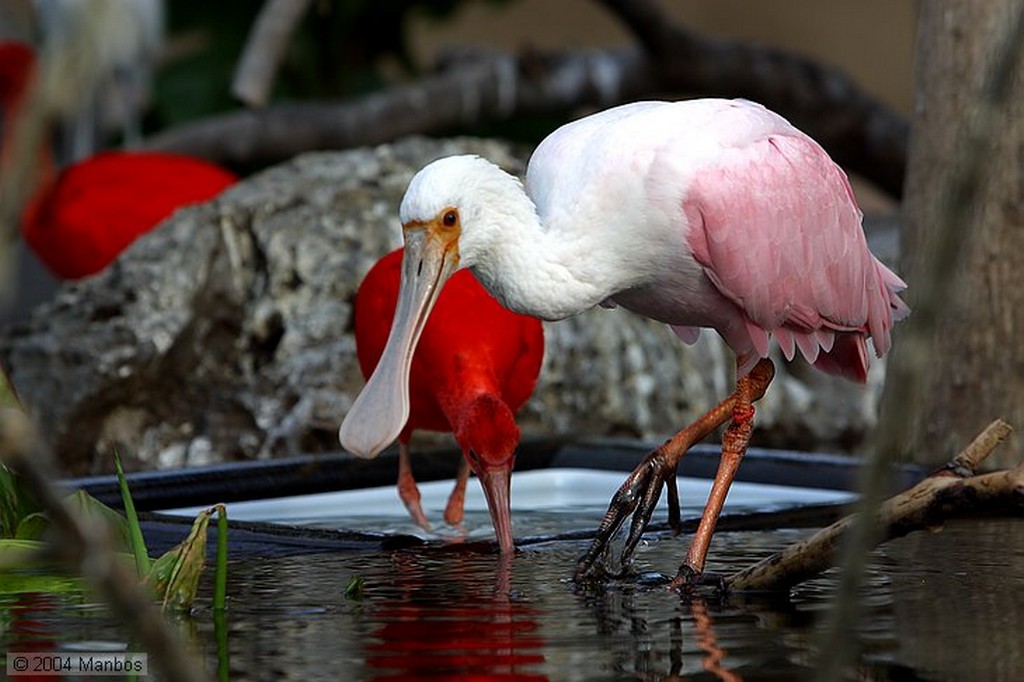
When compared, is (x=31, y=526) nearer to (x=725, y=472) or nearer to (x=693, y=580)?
(x=693, y=580)

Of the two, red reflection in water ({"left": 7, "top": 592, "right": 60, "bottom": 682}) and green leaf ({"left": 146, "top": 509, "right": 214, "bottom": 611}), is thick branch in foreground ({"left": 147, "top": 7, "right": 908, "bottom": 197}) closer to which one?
red reflection in water ({"left": 7, "top": 592, "right": 60, "bottom": 682})

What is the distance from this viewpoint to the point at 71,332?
4.97 m

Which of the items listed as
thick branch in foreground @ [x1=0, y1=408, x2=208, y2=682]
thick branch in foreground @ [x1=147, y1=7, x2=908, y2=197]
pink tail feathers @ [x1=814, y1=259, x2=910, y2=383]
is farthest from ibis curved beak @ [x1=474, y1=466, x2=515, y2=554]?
thick branch in foreground @ [x1=147, y1=7, x2=908, y2=197]

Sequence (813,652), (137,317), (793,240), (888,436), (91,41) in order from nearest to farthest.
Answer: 1. (91,41)
2. (888,436)
3. (813,652)
4. (793,240)
5. (137,317)

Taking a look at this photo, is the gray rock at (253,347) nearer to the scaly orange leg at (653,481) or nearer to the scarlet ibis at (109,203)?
the scarlet ibis at (109,203)

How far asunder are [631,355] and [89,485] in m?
1.98

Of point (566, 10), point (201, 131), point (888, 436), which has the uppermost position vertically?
point (566, 10)

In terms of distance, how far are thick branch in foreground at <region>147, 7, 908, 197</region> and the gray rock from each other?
7.66 ft

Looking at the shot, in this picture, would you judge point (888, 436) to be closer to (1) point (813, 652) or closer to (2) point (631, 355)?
(1) point (813, 652)

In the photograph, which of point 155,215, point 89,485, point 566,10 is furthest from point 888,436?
point 566,10

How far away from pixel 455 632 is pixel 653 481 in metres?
0.78

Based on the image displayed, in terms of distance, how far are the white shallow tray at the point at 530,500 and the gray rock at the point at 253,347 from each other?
0.89 m

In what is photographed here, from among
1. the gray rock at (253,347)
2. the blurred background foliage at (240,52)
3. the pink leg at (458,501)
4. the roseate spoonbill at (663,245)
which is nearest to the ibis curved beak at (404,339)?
the roseate spoonbill at (663,245)

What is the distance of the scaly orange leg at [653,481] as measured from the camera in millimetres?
2742
